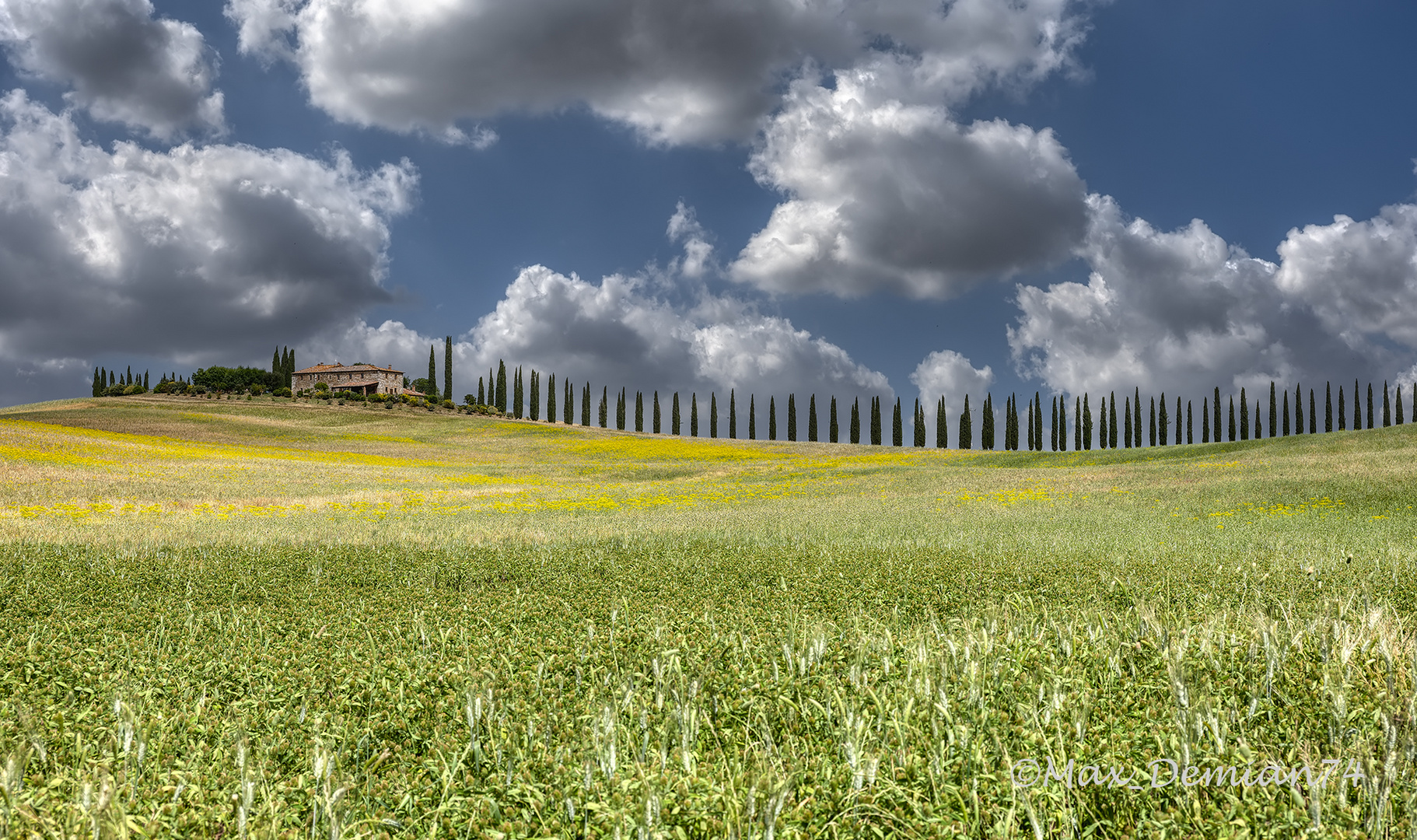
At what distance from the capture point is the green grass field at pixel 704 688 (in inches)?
116

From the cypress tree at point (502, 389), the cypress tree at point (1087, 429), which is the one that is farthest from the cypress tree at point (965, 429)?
the cypress tree at point (502, 389)

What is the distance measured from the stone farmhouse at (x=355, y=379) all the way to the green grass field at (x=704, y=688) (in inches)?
4631

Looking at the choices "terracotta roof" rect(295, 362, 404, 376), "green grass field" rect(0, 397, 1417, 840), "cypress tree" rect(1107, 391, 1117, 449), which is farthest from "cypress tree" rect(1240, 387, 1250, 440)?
"terracotta roof" rect(295, 362, 404, 376)

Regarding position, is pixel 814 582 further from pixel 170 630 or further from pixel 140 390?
pixel 140 390

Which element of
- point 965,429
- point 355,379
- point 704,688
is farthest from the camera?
point 355,379

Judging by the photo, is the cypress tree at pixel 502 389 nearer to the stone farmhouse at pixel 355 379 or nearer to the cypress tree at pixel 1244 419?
the stone farmhouse at pixel 355 379

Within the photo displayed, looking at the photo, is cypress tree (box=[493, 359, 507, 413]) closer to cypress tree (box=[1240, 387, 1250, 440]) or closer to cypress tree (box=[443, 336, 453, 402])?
cypress tree (box=[443, 336, 453, 402])

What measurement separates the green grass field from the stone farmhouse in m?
118

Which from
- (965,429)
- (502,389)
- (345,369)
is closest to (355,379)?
(345,369)

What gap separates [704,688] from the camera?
14.2 ft

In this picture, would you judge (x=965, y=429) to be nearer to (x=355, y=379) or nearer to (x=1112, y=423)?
(x=1112, y=423)

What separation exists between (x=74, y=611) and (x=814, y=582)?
7.91 meters

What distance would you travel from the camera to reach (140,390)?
99.7m

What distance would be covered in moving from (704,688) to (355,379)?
13362cm
